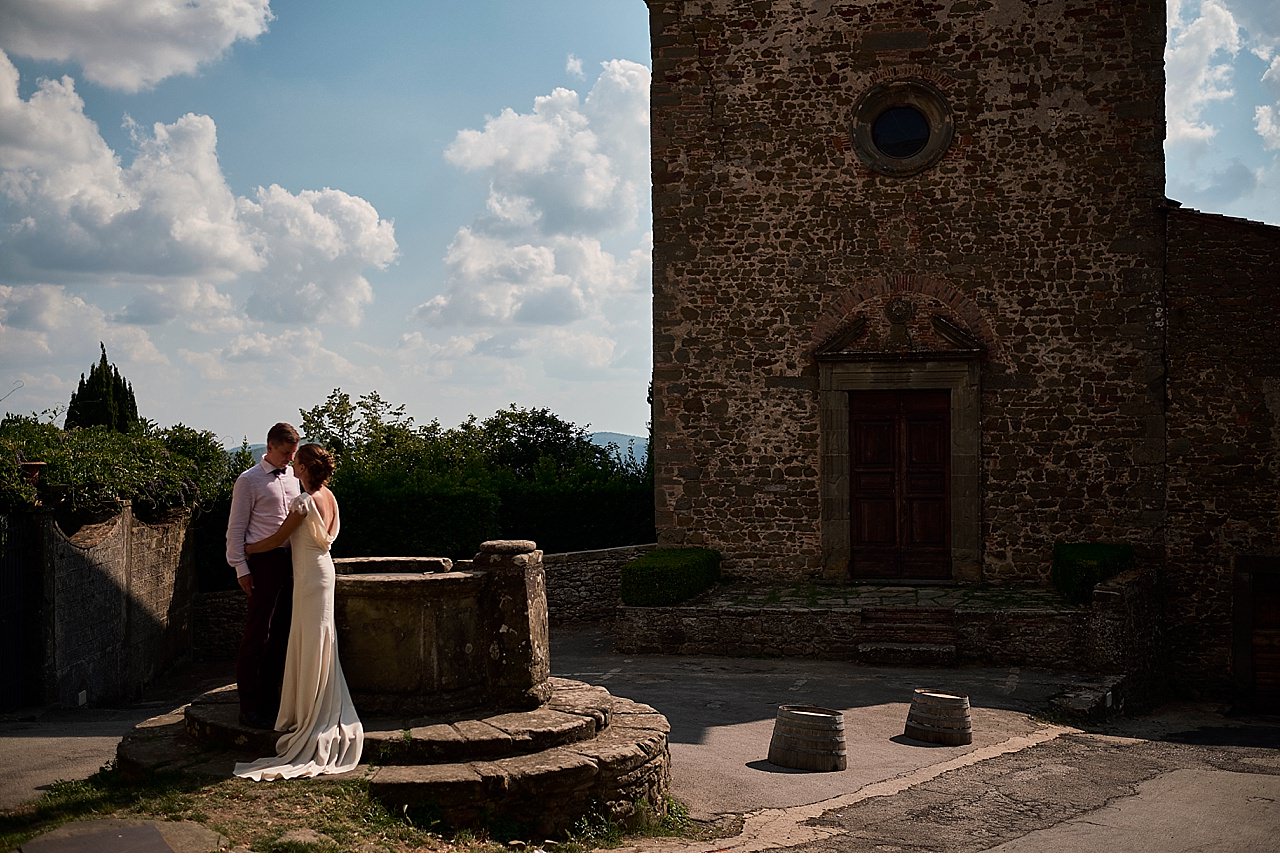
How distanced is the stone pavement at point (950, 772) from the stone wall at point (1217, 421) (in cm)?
201

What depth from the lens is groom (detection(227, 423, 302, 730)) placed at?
6773 millimetres

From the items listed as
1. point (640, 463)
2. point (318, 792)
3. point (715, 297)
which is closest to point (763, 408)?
point (715, 297)

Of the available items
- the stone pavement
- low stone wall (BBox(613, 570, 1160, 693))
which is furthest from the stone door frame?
the stone pavement

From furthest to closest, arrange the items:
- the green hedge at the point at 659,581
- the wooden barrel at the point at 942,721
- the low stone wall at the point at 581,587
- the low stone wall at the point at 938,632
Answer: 1. the low stone wall at the point at 581,587
2. the green hedge at the point at 659,581
3. the low stone wall at the point at 938,632
4. the wooden barrel at the point at 942,721

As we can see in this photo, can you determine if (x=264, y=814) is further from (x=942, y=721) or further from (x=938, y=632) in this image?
(x=938, y=632)

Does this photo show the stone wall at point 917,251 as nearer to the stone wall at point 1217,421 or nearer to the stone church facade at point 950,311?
the stone church facade at point 950,311

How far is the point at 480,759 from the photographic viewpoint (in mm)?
6480

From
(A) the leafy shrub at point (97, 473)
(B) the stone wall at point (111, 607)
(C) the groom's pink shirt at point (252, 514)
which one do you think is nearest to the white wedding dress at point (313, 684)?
(C) the groom's pink shirt at point (252, 514)

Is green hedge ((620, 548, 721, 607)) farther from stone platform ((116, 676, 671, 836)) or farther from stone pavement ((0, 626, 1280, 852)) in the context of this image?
stone platform ((116, 676, 671, 836))

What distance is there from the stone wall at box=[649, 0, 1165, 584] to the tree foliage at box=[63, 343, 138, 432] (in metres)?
17.2

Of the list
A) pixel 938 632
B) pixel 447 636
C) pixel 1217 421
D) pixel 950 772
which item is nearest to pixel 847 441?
pixel 938 632

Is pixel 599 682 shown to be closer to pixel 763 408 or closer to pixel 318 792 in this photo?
pixel 763 408

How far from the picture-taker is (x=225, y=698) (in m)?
7.40

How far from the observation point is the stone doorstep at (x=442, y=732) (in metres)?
6.43
